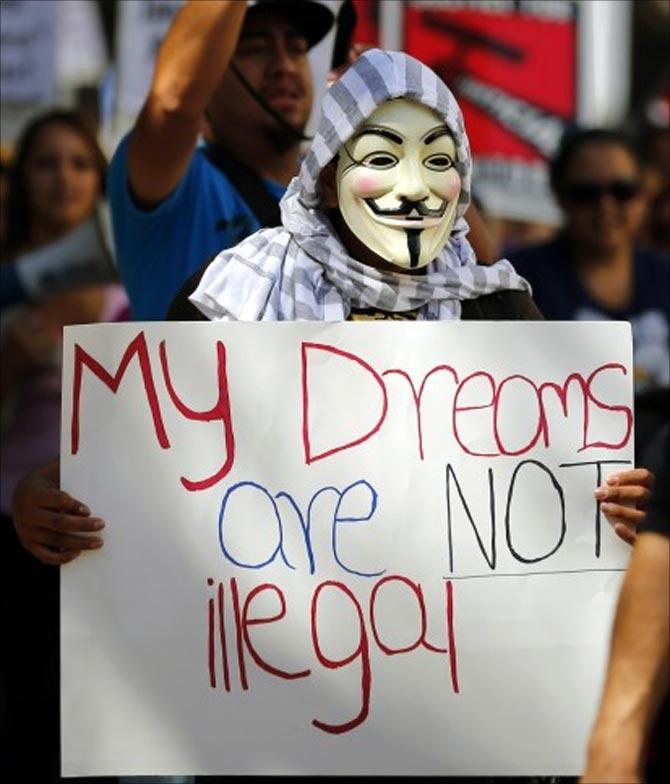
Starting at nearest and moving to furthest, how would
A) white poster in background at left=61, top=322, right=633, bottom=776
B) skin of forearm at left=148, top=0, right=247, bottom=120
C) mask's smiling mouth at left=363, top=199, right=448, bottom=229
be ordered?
white poster in background at left=61, top=322, right=633, bottom=776, mask's smiling mouth at left=363, top=199, right=448, bottom=229, skin of forearm at left=148, top=0, right=247, bottom=120

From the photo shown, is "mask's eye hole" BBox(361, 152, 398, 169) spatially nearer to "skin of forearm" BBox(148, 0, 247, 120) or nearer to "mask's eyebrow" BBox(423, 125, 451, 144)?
"mask's eyebrow" BBox(423, 125, 451, 144)

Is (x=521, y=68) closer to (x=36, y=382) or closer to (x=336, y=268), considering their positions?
(x=36, y=382)

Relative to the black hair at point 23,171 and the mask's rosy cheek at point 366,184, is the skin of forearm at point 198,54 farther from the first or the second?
the black hair at point 23,171

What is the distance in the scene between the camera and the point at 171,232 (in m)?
4.27

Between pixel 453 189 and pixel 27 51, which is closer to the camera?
pixel 453 189

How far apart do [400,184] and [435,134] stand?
99 millimetres

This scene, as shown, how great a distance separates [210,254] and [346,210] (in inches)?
32.5

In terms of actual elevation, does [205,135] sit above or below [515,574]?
above

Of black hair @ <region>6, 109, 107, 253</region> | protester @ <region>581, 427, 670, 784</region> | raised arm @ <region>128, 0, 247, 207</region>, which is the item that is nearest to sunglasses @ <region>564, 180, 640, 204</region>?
black hair @ <region>6, 109, 107, 253</region>

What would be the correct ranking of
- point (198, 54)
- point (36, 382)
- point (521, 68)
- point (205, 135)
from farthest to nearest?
point (521, 68), point (36, 382), point (205, 135), point (198, 54)

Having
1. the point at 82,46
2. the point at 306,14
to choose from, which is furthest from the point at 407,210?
the point at 82,46

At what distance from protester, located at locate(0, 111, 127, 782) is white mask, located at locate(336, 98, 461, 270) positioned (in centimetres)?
→ 122

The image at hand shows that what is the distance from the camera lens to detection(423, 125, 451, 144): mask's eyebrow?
346cm

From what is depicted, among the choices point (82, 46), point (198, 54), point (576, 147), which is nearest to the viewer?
point (198, 54)
